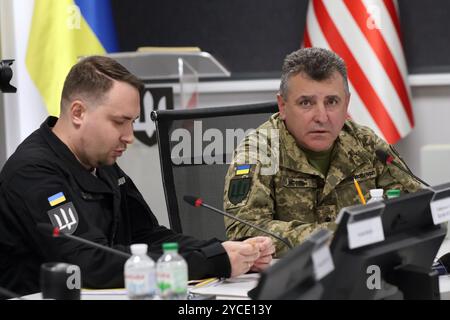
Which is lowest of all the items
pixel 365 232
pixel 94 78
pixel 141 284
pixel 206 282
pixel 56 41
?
pixel 206 282

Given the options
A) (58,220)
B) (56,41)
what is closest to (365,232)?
(58,220)

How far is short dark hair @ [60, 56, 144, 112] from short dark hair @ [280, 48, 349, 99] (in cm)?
54

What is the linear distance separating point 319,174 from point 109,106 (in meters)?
0.74

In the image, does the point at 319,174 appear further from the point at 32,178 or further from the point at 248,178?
the point at 32,178

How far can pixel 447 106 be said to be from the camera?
14.7ft

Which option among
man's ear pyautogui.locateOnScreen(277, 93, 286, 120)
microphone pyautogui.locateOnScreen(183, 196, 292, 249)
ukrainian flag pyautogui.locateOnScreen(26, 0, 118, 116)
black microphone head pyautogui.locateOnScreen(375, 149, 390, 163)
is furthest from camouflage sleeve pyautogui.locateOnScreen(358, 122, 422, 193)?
ukrainian flag pyautogui.locateOnScreen(26, 0, 118, 116)

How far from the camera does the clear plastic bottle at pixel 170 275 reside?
66.5 inches

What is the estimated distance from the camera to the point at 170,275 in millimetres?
1690

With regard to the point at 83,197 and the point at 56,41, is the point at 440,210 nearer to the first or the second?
the point at 83,197

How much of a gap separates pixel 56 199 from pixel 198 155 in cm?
85

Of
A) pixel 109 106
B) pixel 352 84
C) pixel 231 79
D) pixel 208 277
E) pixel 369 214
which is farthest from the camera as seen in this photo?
pixel 231 79

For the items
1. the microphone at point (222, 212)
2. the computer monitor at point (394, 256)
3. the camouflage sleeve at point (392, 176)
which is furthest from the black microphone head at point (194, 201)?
the camouflage sleeve at point (392, 176)

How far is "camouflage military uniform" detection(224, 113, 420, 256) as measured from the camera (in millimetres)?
2623
